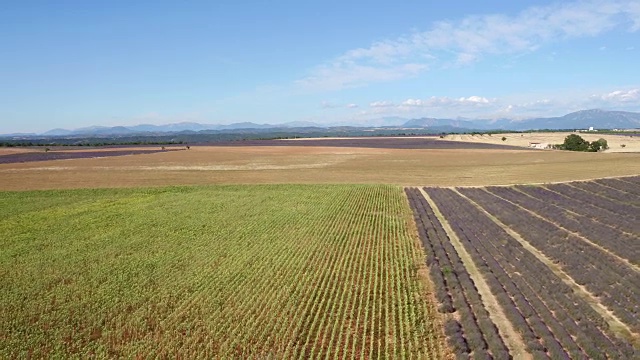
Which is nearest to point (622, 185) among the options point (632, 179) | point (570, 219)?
point (632, 179)

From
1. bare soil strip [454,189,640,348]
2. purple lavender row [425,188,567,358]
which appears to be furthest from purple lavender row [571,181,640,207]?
purple lavender row [425,188,567,358]

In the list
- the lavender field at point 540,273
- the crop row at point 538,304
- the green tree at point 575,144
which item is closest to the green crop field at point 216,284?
the lavender field at point 540,273

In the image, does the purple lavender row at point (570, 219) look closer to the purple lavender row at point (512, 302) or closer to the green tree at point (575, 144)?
the purple lavender row at point (512, 302)

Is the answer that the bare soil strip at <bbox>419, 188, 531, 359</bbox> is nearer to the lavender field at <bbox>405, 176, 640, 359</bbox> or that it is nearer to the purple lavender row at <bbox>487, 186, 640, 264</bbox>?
the lavender field at <bbox>405, 176, 640, 359</bbox>

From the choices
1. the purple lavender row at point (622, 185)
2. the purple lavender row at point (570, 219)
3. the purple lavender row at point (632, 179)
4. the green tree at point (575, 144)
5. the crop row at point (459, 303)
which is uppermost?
the green tree at point (575, 144)

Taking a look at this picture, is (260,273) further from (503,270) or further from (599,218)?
(599,218)

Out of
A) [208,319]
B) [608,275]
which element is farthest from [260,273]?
[608,275]
